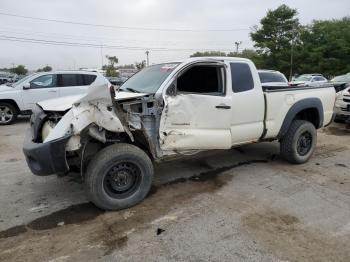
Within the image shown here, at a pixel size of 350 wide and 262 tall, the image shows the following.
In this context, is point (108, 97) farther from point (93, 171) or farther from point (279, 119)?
point (279, 119)

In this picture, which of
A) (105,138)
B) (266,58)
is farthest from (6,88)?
(266,58)

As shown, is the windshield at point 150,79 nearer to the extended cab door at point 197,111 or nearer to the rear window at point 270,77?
the extended cab door at point 197,111

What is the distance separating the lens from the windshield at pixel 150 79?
454 centimetres

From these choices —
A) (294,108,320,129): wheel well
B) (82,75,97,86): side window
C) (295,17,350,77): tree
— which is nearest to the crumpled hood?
(294,108,320,129): wheel well

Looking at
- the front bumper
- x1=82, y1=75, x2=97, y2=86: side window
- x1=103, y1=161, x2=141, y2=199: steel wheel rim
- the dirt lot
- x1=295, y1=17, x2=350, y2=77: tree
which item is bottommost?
the dirt lot

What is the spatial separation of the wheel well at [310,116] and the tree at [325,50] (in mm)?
34029

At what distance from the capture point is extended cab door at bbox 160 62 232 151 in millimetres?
4352

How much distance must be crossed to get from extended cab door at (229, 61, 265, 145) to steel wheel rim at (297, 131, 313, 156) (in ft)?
3.35

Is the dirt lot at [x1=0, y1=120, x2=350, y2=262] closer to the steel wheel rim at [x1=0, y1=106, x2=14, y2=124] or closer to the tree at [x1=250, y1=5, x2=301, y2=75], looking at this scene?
the steel wheel rim at [x1=0, y1=106, x2=14, y2=124]

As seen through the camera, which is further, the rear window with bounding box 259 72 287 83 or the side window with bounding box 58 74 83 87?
the rear window with bounding box 259 72 287 83

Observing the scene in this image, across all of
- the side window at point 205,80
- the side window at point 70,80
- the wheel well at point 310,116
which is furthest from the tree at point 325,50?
the side window at point 205,80

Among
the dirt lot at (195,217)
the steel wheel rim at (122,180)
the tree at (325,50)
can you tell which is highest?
the tree at (325,50)

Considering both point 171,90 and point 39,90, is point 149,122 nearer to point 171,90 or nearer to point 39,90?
point 171,90

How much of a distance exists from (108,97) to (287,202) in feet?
8.70
